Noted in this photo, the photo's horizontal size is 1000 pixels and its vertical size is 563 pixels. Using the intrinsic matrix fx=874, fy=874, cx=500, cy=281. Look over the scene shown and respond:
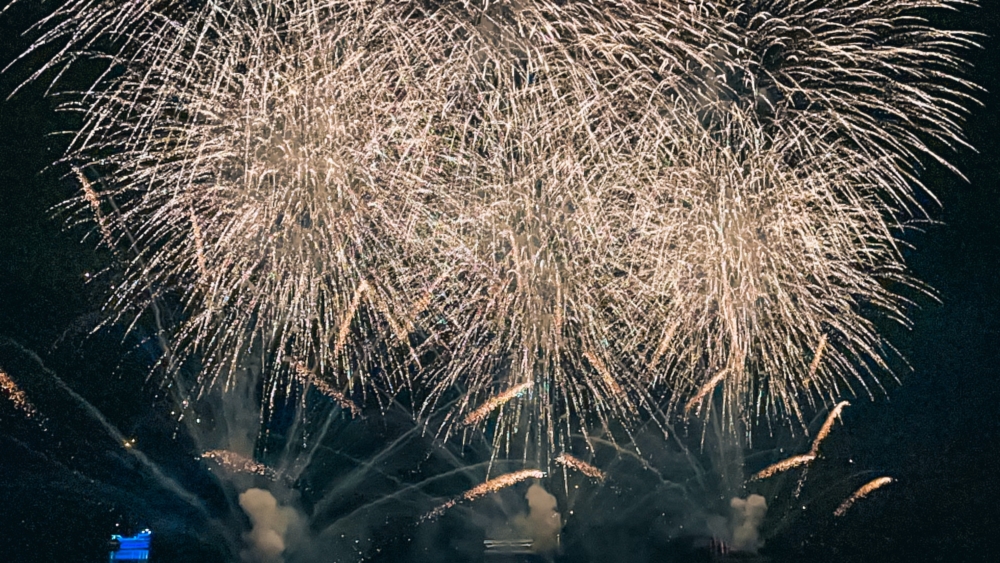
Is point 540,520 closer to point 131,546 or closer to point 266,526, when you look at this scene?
point 266,526

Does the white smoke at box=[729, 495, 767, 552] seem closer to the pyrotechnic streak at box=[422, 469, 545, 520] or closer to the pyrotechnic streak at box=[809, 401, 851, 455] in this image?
the pyrotechnic streak at box=[809, 401, 851, 455]

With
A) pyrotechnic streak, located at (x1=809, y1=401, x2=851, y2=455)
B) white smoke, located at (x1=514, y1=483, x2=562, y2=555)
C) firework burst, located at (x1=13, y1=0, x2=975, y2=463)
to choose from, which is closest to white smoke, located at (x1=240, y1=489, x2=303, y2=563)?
white smoke, located at (x1=514, y1=483, x2=562, y2=555)

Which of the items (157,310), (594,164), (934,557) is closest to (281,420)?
(157,310)

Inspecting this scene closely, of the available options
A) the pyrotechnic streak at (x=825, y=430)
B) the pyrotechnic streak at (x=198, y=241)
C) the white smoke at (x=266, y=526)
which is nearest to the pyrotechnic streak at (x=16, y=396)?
the white smoke at (x=266, y=526)

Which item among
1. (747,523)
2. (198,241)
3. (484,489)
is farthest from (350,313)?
(747,523)

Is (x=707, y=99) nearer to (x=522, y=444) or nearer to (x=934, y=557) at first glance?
(x=522, y=444)

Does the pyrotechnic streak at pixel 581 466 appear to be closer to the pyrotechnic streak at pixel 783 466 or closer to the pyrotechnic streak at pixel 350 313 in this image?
the pyrotechnic streak at pixel 783 466
